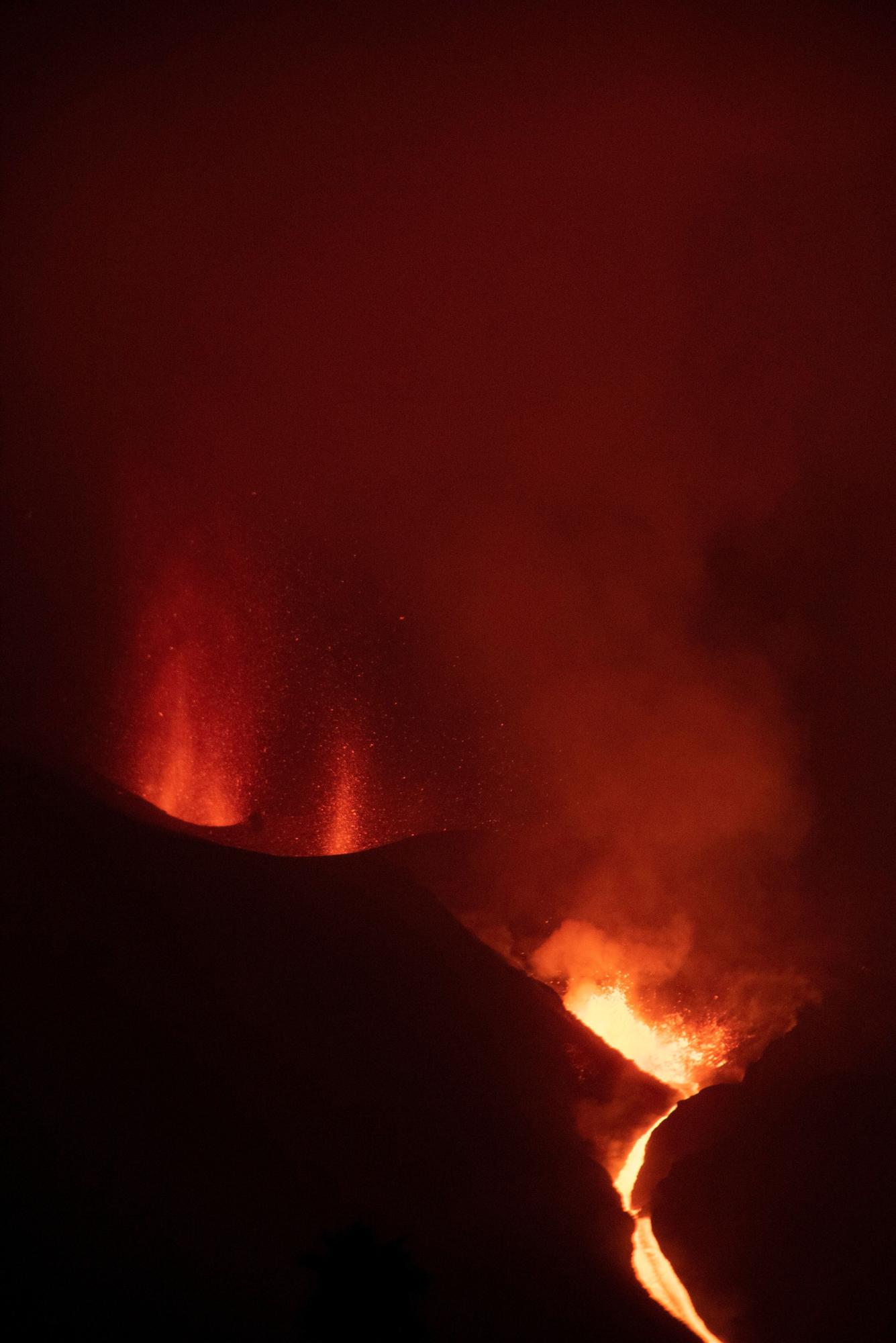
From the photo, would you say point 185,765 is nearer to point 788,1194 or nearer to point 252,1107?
point 252,1107

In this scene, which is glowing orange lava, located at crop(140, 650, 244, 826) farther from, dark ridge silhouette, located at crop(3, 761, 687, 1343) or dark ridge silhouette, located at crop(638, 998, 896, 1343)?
dark ridge silhouette, located at crop(638, 998, 896, 1343)

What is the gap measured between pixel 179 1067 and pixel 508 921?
289 inches

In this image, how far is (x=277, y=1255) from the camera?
730cm

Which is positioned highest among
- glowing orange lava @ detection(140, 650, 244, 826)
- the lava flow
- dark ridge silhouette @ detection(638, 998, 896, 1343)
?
glowing orange lava @ detection(140, 650, 244, 826)

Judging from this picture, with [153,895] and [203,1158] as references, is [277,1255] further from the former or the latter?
[153,895]

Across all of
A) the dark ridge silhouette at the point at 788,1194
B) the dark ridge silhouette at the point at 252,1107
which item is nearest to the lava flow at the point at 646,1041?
the dark ridge silhouette at the point at 788,1194

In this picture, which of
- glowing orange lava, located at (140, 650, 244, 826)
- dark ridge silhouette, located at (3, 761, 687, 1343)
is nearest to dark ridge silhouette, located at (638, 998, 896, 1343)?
dark ridge silhouette, located at (3, 761, 687, 1343)

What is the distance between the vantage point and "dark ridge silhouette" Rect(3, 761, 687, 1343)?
6969 mm

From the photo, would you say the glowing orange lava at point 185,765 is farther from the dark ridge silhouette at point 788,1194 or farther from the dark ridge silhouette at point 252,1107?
the dark ridge silhouette at point 788,1194

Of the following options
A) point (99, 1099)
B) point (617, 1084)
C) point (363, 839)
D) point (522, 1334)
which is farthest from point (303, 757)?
point (522, 1334)

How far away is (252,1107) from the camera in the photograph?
26.9ft

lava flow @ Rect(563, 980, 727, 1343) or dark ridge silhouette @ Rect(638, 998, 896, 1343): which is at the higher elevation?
lava flow @ Rect(563, 980, 727, 1343)

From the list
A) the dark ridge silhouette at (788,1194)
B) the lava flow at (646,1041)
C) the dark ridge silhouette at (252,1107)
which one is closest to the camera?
the dark ridge silhouette at (252,1107)

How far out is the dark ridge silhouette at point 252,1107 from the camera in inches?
274
